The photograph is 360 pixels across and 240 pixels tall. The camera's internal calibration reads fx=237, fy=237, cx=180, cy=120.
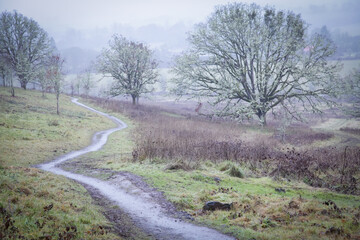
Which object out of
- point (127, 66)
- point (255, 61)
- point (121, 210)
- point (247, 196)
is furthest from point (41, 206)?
point (127, 66)

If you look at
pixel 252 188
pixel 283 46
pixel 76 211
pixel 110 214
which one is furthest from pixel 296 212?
pixel 283 46

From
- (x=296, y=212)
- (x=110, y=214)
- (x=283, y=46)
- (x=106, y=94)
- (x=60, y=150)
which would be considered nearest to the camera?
(x=296, y=212)

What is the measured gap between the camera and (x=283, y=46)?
26656 millimetres

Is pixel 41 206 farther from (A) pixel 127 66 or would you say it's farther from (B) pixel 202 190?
(A) pixel 127 66

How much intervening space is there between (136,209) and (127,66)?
145 feet

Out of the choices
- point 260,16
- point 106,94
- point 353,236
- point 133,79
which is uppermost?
point 260,16

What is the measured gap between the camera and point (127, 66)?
49.4 m

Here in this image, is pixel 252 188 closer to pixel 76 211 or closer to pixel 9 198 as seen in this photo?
pixel 76 211

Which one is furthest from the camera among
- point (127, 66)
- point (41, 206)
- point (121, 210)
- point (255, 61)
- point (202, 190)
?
point (127, 66)

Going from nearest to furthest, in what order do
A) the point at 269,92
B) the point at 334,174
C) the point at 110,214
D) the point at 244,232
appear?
1. the point at 244,232
2. the point at 110,214
3. the point at 334,174
4. the point at 269,92

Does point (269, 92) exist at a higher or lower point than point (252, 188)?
higher

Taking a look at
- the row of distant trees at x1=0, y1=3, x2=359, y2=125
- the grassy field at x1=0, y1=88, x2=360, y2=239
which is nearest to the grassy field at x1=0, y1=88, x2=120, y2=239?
the grassy field at x1=0, y1=88, x2=360, y2=239

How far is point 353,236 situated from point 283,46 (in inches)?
983

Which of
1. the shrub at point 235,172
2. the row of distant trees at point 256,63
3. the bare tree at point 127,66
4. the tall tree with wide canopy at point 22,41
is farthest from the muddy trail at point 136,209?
the tall tree with wide canopy at point 22,41
